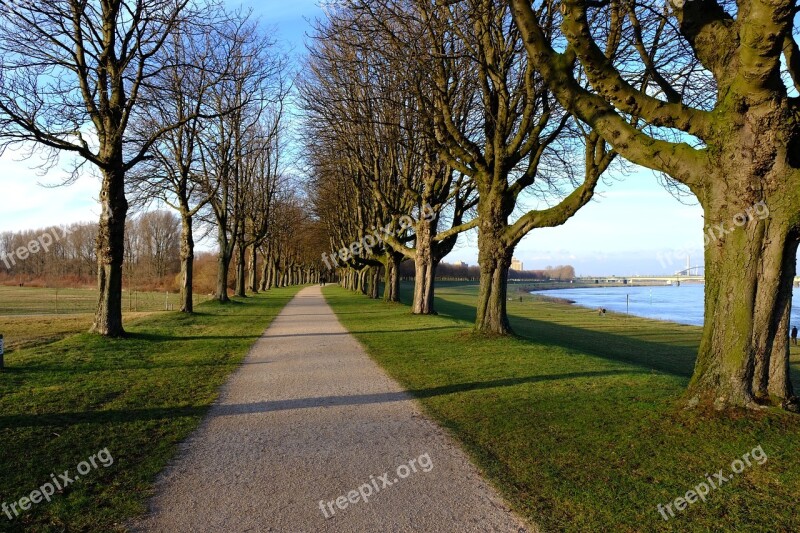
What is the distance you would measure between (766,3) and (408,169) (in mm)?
16073

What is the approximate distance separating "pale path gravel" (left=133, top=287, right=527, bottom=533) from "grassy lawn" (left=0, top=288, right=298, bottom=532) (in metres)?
0.29

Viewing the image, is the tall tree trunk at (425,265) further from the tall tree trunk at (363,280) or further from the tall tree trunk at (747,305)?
the tall tree trunk at (363,280)

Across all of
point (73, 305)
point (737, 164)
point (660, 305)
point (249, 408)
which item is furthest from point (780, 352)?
point (660, 305)

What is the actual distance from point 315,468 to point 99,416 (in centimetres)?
320

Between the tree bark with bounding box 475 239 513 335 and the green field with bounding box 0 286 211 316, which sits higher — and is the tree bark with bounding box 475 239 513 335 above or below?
above

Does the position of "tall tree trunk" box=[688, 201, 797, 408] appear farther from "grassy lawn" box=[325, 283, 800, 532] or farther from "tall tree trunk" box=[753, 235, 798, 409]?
"grassy lawn" box=[325, 283, 800, 532]

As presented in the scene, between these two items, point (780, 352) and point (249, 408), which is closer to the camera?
point (780, 352)

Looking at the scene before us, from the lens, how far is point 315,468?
481 centimetres

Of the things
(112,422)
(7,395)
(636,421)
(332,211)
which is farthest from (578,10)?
(332,211)
